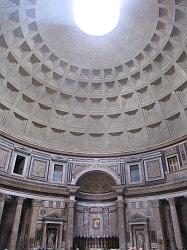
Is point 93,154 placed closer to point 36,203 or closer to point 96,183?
point 96,183

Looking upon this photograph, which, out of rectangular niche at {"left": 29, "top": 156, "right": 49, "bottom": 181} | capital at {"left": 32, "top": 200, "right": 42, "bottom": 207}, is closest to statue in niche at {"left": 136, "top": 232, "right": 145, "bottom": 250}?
capital at {"left": 32, "top": 200, "right": 42, "bottom": 207}

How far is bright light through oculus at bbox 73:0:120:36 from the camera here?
2255 centimetres

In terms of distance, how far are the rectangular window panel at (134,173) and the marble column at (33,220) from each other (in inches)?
366

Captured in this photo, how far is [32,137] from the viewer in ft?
77.2

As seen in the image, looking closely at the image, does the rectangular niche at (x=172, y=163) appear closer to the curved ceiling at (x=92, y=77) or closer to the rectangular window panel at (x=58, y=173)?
the curved ceiling at (x=92, y=77)

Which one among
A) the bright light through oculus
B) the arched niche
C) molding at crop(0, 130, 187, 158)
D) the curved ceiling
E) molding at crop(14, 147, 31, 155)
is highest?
the bright light through oculus

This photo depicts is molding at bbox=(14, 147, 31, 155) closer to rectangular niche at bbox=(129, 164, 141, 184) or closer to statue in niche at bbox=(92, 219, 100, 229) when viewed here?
statue in niche at bbox=(92, 219, 100, 229)

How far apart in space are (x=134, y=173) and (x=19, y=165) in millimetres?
11433

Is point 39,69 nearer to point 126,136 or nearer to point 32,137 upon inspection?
point 32,137

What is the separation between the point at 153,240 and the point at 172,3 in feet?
65.2

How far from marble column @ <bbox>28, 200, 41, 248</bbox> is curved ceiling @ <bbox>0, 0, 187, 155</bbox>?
19.6 ft

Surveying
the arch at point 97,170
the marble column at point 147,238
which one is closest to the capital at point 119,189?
the arch at point 97,170

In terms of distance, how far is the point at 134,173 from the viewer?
76.0ft

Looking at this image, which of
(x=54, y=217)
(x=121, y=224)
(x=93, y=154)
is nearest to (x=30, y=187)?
(x=54, y=217)
